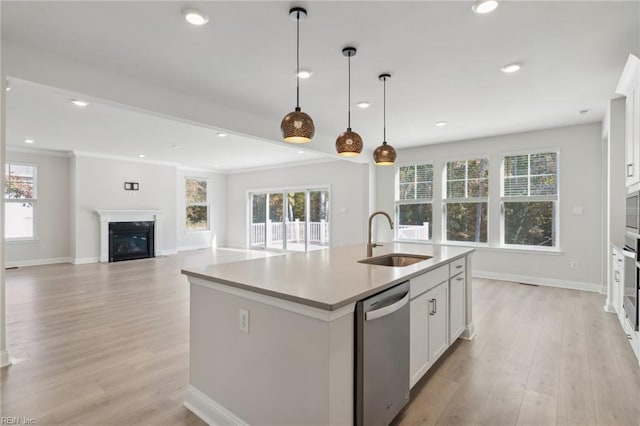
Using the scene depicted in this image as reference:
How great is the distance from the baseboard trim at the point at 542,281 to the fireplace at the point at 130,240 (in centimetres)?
793

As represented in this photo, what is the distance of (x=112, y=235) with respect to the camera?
26.2ft

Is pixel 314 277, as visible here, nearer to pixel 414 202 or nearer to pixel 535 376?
pixel 535 376

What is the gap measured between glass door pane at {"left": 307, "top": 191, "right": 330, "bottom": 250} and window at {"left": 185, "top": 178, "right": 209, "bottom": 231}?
380 centimetres

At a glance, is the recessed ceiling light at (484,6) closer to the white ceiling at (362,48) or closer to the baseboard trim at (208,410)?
the white ceiling at (362,48)

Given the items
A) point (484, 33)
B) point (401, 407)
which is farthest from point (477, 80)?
point (401, 407)

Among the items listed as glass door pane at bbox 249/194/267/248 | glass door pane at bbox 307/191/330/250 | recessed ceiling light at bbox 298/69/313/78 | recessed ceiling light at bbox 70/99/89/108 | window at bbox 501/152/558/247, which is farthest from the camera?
glass door pane at bbox 249/194/267/248

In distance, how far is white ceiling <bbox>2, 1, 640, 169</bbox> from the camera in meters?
2.21

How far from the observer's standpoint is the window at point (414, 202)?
265 inches

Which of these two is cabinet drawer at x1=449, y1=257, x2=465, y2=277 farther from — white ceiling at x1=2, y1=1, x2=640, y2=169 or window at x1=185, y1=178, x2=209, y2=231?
window at x1=185, y1=178, x2=209, y2=231

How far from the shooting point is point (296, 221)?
915 cm

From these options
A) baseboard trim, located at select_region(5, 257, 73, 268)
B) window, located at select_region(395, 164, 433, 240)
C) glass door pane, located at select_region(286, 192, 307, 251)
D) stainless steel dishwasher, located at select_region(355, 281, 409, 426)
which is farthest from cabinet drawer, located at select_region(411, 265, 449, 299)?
baseboard trim, located at select_region(5, 257, 73, 268)

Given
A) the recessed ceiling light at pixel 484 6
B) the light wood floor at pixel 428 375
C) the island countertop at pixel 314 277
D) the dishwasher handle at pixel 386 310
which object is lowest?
the light wood floor at pixel 428 375

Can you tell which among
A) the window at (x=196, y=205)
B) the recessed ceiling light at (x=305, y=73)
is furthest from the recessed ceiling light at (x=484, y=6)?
the window at (x=196, y=205)

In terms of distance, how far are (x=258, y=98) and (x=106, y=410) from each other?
3257 mm
